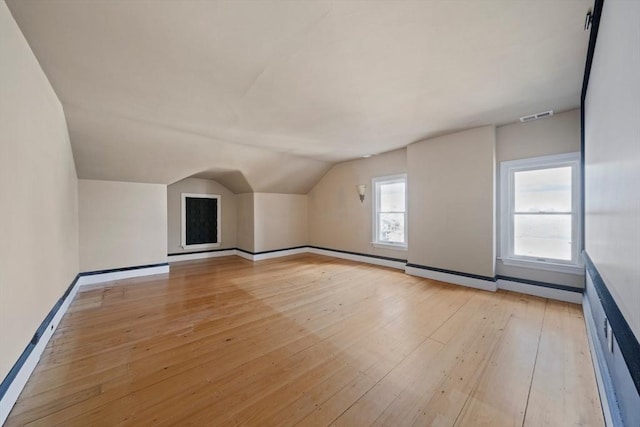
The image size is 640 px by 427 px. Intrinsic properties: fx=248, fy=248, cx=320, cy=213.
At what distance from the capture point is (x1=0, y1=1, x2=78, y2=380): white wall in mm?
1469

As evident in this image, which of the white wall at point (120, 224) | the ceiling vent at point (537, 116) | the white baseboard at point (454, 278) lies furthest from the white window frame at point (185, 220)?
the ceiling vent at point (537, 116)

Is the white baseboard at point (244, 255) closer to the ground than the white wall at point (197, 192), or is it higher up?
closer to the ground

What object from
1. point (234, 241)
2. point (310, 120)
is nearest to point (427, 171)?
point (310, 120)

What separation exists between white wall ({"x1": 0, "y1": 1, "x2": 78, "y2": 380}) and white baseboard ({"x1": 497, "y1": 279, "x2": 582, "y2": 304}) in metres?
5.02

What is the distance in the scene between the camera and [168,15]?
154 centimetres

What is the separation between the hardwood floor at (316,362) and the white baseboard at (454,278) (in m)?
0.25

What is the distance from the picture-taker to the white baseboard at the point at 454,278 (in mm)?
3602

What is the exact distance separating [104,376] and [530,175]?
512 cm

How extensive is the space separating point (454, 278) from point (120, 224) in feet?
18.6

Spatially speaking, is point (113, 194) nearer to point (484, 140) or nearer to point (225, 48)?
point (225, 48)

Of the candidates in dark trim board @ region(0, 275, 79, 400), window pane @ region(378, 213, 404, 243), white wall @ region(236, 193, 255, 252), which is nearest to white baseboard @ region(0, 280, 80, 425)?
dark trim board @ region(0, 275, 79, 400)

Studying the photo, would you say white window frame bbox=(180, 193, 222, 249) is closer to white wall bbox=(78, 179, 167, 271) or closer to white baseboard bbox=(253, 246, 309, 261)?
white wall bbox=(78, 179, 167, 271)

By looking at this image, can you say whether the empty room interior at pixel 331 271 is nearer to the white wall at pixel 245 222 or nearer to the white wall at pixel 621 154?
the white wall at pixel 621 154

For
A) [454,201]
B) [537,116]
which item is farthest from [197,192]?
[537,116]
